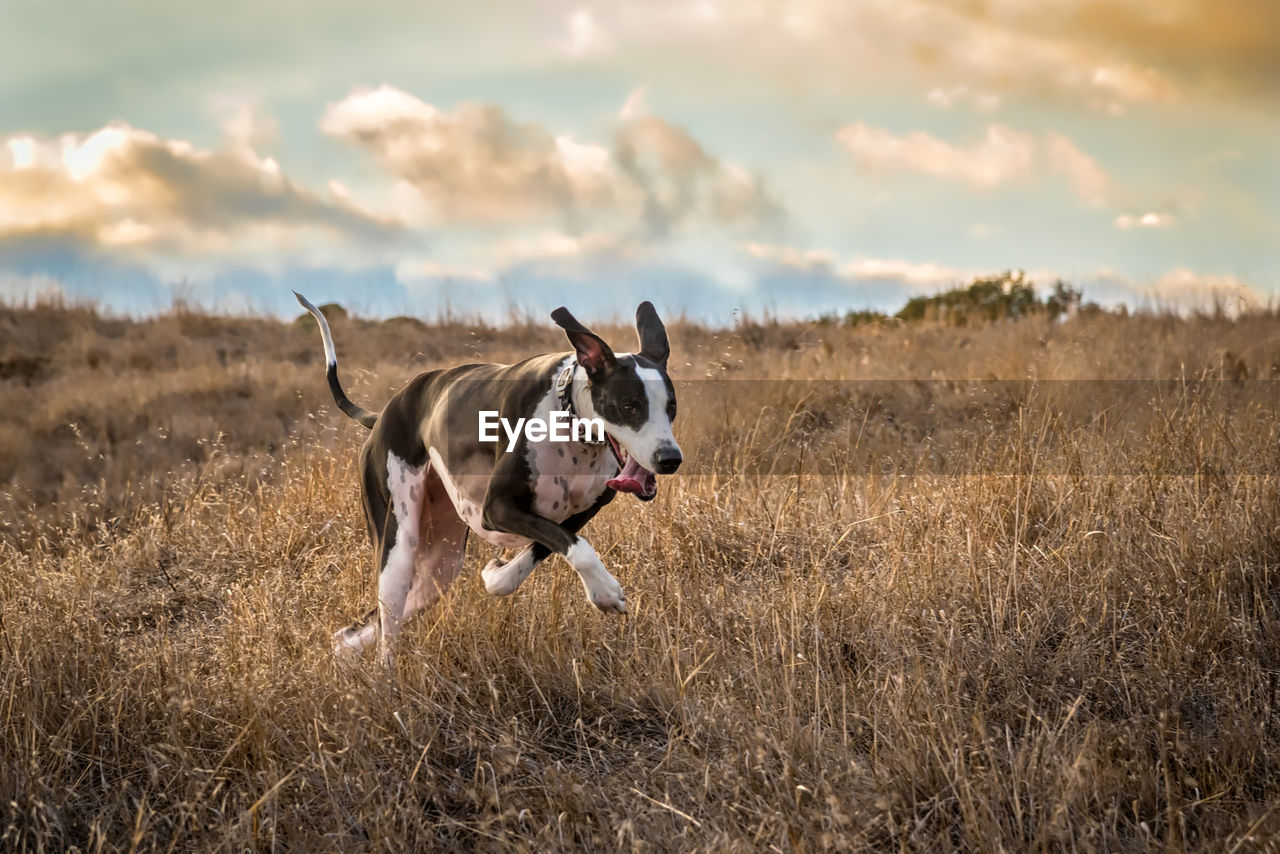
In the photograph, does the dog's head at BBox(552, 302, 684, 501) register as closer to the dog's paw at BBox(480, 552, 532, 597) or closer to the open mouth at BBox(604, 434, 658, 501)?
the open mouth at BBox(604, 434, 658, 501)

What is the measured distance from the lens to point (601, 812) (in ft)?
11.7

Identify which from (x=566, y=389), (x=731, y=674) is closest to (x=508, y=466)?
(x=566, y=389)

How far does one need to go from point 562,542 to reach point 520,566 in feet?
1.41

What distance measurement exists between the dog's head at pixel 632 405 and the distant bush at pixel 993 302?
13.9m

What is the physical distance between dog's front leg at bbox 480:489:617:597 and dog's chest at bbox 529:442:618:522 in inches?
3.6

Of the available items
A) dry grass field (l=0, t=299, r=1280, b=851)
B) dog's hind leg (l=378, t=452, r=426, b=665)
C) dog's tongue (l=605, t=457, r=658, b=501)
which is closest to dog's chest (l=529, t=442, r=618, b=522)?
dog's tongue (l=605, t=457, r=658, b=501)

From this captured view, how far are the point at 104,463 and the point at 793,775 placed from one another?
1277 centimetres

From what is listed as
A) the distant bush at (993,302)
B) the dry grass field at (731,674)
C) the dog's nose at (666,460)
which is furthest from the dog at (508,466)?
the distant bush at (993,302)

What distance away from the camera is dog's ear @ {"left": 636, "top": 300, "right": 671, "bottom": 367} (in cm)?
421

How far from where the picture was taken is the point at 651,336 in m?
4.28

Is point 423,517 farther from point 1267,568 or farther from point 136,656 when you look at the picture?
point 1267,568

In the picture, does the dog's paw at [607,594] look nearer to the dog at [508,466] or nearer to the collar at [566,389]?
the dog at [508,466]

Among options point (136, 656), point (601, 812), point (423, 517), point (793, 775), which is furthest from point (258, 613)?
point (793, 775)

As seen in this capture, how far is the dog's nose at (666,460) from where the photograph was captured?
11.9 ft
